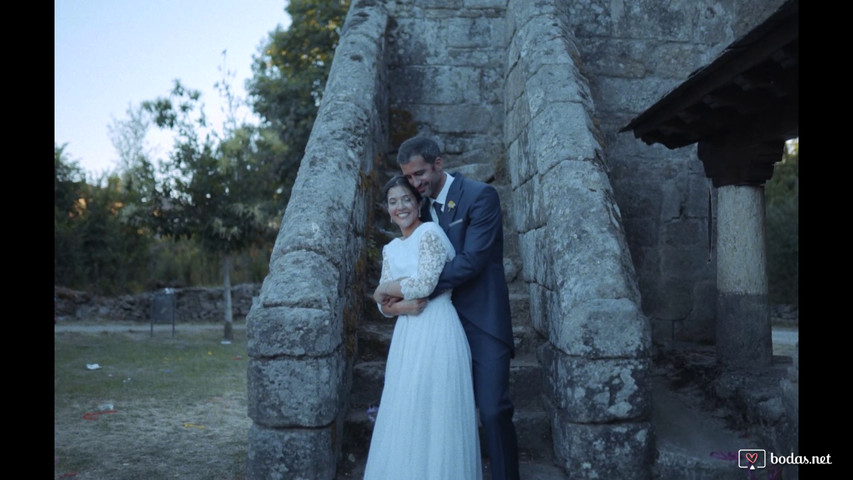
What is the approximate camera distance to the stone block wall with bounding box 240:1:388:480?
3.34m

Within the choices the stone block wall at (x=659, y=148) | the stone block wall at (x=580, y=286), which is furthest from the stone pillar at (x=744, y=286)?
the stone block wall at (x=580, y=286)

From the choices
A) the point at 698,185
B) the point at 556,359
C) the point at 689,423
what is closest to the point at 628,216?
the point at 698,185

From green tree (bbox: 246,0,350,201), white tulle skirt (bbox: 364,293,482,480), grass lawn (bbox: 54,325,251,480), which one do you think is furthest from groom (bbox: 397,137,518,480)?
green tree (bbox: 246,0,350,201)

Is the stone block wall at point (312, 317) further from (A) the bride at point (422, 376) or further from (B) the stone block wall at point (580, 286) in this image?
(B) the stone block wall at point (580, 286)

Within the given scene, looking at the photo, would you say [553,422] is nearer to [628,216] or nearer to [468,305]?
[468,305]

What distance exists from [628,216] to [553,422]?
2.76m

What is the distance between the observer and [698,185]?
611 cm

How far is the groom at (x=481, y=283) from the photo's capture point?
3346 millimetres

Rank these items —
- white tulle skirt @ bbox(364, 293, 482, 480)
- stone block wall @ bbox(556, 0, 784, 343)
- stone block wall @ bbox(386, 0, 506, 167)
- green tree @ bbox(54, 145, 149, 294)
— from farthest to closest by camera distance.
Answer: green tree @ bbox(54, 145, 149, 294), stone block wall @ bbox(386, 0, 506, 167), stone block wall @ bbox(556, 0, 784, 343), white tulle skirt @ bbox(364, 293, 482, 480)

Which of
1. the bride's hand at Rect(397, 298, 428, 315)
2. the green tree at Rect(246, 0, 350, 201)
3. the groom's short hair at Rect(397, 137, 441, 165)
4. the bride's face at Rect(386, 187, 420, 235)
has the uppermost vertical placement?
the green tree at Rect(246, 0, 350, 201)

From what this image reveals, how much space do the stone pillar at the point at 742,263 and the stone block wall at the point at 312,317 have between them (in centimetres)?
270

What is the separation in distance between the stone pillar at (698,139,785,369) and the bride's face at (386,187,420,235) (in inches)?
112

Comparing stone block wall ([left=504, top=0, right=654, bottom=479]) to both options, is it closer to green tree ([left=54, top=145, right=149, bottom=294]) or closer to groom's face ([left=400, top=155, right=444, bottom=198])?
groom's face ([left=400, top=155, right=444, bottom=198])
